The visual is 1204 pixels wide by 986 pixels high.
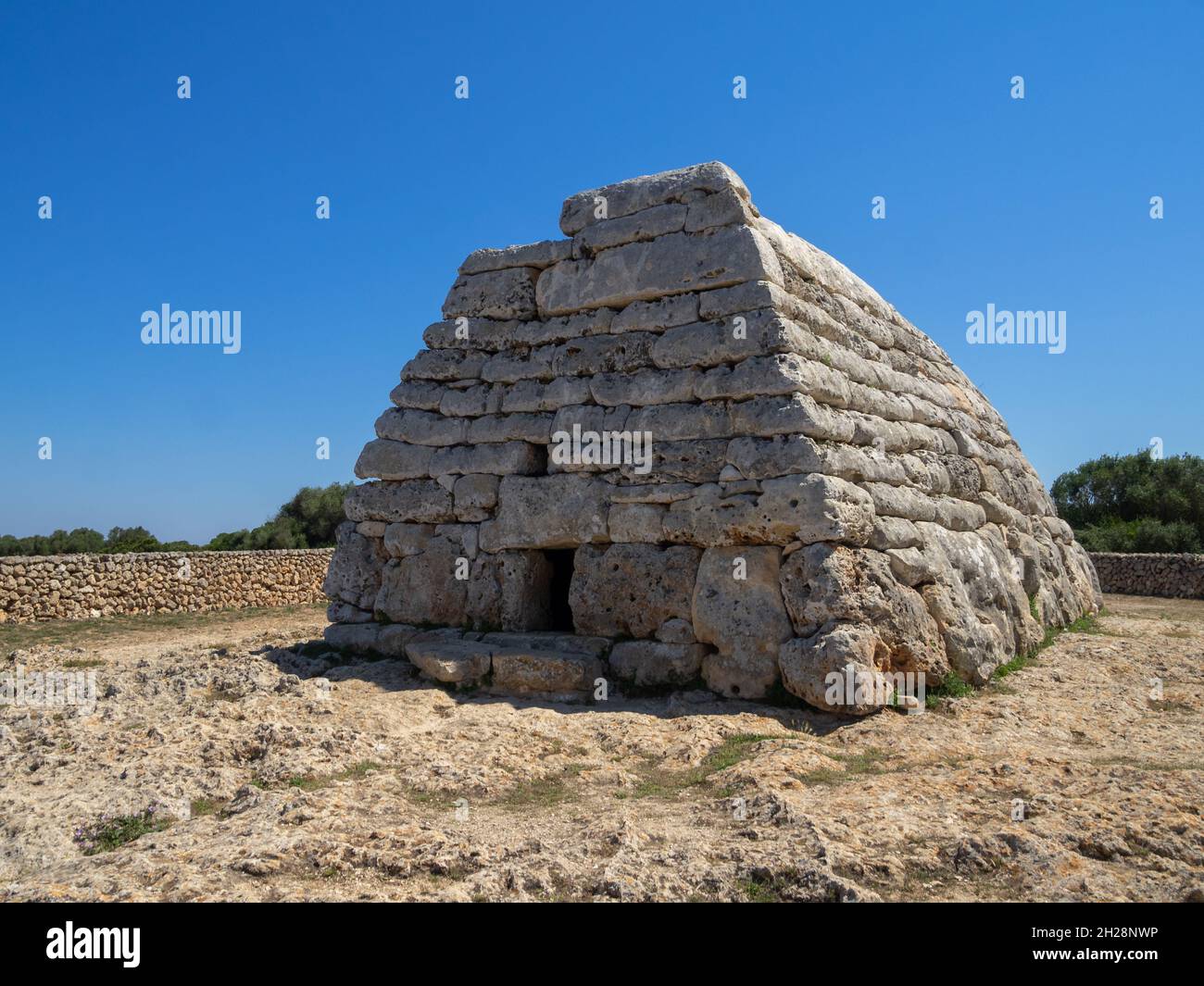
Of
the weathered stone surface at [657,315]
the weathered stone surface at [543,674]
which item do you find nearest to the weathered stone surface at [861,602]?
the weathered stone surface at [543,674]

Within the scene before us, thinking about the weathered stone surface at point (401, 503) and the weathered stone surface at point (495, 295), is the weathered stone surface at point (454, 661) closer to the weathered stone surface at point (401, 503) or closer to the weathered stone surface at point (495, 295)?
the weathered stone surface at point (401, 503)

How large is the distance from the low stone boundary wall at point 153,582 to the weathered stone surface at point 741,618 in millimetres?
11696

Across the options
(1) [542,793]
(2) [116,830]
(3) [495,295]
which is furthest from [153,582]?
(1) [542,793]

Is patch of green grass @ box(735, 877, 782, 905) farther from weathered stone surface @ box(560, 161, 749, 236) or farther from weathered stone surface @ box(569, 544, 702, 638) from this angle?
weathered stone surface @ box(560, 161, 749, 236)

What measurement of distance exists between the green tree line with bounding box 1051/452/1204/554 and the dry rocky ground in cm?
1814

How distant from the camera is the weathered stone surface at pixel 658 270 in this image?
7.50m

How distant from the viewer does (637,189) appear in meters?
8.31

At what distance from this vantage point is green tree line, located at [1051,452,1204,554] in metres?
23.1

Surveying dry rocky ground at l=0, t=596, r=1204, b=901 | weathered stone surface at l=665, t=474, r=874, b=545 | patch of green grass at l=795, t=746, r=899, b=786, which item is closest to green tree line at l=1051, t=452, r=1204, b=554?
dry rocky ground at l=0, t=596, r=1204, b=901

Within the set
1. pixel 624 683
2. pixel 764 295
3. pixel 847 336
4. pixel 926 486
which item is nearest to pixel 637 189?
pixel 764 295

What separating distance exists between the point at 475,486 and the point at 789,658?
3.38m

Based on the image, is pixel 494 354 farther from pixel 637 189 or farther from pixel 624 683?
pixel 624 683

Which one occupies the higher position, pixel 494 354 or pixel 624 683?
pixel 494 354
